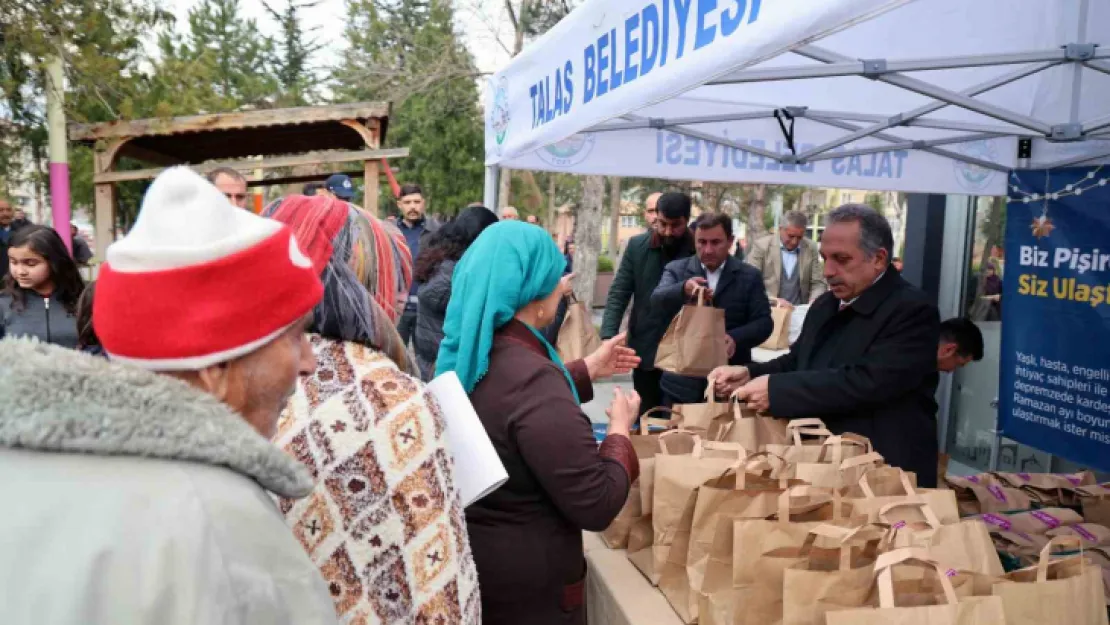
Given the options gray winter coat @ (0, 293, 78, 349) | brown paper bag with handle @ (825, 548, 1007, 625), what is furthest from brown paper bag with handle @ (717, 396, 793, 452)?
gray winter coat @ (0, 293, 78, 349)

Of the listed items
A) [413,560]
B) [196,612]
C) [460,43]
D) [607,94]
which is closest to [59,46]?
[607,94]

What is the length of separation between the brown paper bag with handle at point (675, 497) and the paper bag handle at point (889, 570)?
637 millimetres

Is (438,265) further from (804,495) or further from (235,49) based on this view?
(235,49)

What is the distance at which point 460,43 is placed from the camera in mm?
17250

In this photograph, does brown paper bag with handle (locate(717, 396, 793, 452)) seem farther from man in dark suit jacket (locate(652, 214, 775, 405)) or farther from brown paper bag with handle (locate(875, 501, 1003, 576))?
man in dark suit jacket (locate(652, 214, 775, 405))

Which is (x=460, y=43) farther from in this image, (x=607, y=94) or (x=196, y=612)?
(x=196, y=612)

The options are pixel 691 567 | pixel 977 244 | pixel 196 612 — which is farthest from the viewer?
pixel 977 244

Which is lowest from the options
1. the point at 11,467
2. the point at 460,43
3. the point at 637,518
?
the point at 637,518

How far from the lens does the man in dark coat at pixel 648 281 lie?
4797 mm

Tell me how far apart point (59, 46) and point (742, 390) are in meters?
6.56

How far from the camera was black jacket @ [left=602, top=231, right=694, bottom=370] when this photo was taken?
4781 mm

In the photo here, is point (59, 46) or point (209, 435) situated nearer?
point (209, 435)

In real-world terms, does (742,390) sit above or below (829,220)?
below

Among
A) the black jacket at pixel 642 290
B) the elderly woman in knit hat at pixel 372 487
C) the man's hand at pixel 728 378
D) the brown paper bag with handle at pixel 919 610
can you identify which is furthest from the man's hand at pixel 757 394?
the black jacket at pixel 642 290
